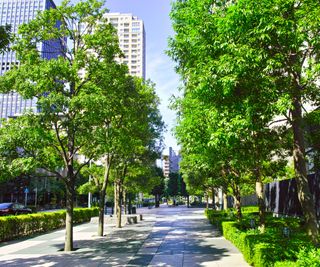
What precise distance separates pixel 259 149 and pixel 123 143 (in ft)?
20.1

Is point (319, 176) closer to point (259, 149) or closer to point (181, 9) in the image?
point (259, 149)

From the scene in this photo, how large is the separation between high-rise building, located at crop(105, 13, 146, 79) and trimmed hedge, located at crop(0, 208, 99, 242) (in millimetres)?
129231

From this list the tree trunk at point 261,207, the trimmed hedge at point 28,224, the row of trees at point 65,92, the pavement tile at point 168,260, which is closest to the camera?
the pavement tile at point 168,260

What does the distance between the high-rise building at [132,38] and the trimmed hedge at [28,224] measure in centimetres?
12923

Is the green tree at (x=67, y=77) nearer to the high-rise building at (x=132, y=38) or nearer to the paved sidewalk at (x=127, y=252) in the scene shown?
the paved sidewalk at (x=127, y=252)

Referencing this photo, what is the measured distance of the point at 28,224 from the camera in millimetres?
20750

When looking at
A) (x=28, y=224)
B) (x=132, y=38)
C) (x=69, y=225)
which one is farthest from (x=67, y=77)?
(x=132, y=38)

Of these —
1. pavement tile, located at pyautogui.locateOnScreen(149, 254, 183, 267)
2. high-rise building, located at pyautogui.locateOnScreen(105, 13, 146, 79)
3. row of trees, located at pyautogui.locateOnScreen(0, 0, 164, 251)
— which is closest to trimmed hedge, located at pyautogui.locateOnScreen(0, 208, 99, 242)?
row of trees, located at pyautogui.locateOnScreen(0, 0, 164, 251)

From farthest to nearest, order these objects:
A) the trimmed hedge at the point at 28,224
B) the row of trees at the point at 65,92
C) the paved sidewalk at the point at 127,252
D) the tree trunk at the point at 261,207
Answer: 1. the trimmed hedge at the point at 28,224
2. the tree trunk at the point at 261,207
3. the row of trees at the point at 65,92
4. the paved sidewalk at the point at 127,252

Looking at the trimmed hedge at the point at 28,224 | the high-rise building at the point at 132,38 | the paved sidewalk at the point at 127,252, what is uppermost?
the high-rise building at the point at 132,38

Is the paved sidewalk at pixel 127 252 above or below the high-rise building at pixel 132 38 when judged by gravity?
below

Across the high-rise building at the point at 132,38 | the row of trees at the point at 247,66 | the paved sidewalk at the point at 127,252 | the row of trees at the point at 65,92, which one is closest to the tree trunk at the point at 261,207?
the paved sidewalk at the point at 127,252

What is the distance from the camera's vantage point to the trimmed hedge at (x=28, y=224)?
18.1 metres

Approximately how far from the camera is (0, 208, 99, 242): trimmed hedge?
18.1 meters
